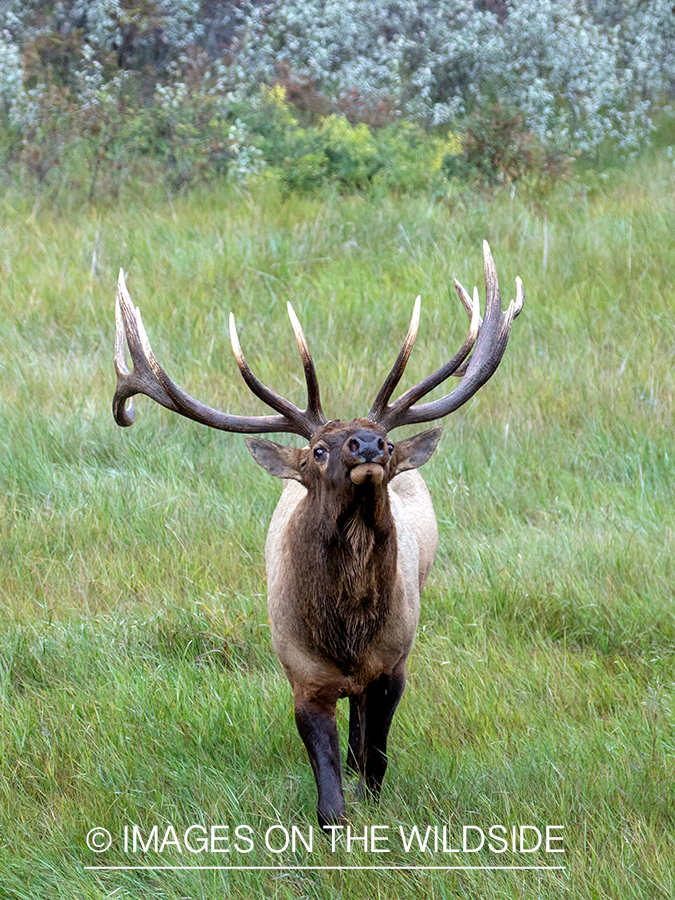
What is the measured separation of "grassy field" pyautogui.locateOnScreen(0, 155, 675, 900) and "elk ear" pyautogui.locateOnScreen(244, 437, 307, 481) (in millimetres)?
1062

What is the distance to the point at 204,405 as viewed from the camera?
3744 millimetres

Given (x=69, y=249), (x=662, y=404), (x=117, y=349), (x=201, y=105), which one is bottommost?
(x=662, y=404)

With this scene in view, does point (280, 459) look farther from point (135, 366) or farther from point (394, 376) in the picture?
point (135, 366)

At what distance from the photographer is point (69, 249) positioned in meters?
8.66

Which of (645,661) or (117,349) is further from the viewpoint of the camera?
(645,661)

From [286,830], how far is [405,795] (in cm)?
47

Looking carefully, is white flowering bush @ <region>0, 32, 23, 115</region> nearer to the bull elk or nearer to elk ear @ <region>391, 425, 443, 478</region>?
the bull elk

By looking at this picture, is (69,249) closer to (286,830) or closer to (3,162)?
(3,162)

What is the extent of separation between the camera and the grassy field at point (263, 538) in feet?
11.4

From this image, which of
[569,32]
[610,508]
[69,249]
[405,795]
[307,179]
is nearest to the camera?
[405,795]

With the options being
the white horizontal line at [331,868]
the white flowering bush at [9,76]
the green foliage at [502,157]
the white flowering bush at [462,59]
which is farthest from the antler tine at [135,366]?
the white flowering bush at [462,59]

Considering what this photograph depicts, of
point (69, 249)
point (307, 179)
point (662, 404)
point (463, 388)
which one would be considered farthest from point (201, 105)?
point (463, 388)

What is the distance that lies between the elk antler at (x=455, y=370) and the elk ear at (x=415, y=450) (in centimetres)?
7

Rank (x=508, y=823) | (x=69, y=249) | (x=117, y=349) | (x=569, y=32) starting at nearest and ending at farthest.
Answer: (x=508, y=823)
(x=117, y=349)
(x=69, y=249)
(x=569, y=32)
